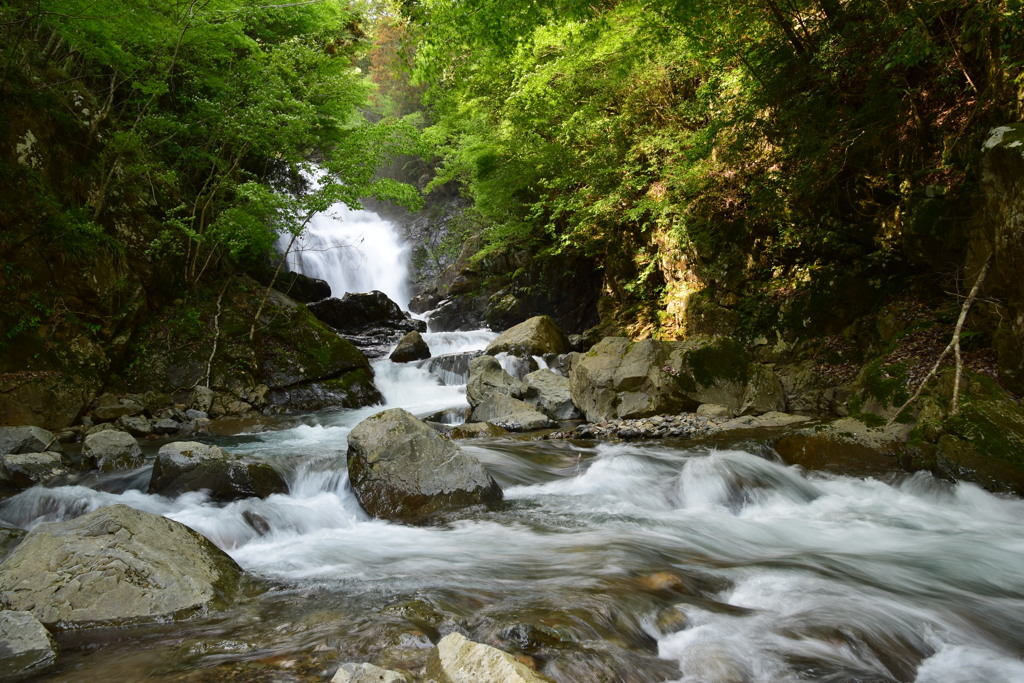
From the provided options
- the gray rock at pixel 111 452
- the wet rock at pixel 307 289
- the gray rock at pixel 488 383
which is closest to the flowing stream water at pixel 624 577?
the gray rock at pixel 111 452

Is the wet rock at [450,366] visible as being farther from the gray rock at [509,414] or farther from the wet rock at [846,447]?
the wet rock at [846,447]

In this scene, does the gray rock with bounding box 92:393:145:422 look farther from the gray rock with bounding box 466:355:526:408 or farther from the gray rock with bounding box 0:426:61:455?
the gray rock with bounding box 466:355:526:408

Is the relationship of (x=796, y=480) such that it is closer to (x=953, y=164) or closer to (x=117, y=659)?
(x=953, y=164)

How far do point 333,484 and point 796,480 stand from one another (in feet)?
15.6

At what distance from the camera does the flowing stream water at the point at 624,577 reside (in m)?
2.72

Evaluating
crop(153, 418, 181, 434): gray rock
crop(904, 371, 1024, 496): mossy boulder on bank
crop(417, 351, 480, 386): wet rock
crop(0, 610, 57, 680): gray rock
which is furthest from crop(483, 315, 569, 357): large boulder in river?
crop(0, 610, 57, 680): gray rock

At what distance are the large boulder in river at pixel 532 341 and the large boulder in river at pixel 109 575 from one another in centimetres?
1032

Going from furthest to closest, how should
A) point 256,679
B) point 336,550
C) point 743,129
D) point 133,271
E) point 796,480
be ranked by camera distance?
point 133,271, point 743,129, point 796,480, point 336,550, point 256,679

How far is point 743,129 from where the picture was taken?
8.89m

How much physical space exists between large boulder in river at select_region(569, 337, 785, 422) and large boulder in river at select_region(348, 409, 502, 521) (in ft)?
14.2

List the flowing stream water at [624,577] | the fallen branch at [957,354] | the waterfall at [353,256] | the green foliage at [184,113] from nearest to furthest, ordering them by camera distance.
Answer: the flowing stream water at [624,577]
the fallen branch at [957,354]
the green foliage at [184,113]
the waterfall at [353,256]

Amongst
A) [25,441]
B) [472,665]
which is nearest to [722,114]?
[472,665]

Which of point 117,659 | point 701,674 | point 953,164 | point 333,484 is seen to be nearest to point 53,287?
point 333,484

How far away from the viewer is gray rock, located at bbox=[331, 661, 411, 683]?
6.96 ft
